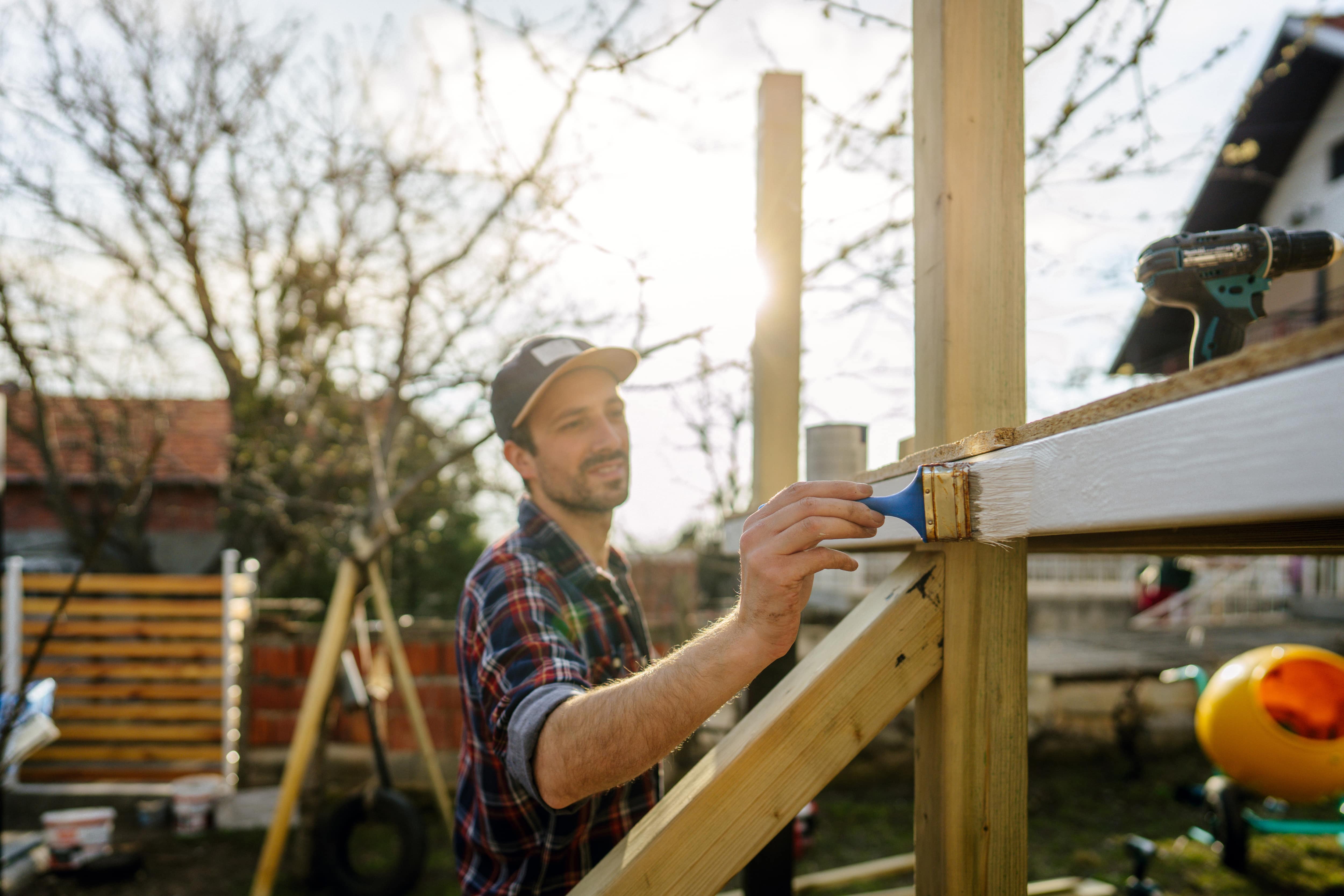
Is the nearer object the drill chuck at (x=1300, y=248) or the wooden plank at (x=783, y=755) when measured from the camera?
the wooden plank at (x=783, y=755)

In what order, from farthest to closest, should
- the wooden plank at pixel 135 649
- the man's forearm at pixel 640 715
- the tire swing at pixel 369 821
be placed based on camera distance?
the wooden plank at pixel 135 649 < the tire swing at pixel 369 821 < the man's forearm at pixel 640 715

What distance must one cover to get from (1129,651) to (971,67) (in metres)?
6.83

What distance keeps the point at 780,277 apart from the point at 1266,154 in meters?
12.5

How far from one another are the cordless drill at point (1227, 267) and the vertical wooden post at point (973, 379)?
20 cm

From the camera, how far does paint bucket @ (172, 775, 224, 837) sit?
465 centimetres

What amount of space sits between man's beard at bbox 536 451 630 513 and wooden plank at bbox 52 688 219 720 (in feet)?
15.5

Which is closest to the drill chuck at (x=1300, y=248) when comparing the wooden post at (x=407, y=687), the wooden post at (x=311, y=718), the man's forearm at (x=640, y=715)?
the man's forearm at (x=640, y=715)

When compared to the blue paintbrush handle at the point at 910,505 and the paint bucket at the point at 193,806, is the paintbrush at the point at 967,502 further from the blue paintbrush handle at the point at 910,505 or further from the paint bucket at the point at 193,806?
the paint bucket at the point at 193,806

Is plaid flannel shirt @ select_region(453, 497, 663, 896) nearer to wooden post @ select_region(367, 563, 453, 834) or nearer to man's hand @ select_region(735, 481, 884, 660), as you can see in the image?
man's hand @ select_region(735, 481, 884, 660)

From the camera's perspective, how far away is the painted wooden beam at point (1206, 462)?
46 centimetres

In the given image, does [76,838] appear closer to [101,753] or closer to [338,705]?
[338,705]

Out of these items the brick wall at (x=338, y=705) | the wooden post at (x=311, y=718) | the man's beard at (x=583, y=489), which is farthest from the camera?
the brick wall at (x=338, y=705)

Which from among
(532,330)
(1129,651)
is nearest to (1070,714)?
(1129,651)

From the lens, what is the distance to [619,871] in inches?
A: 35.4
